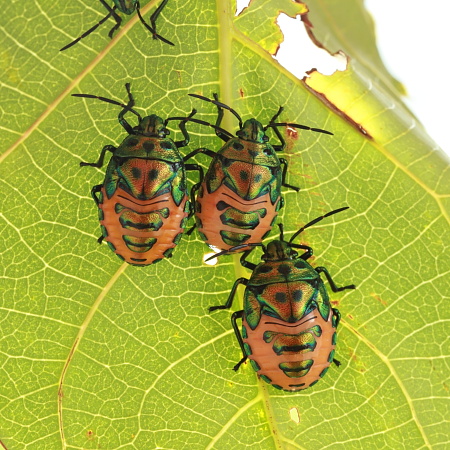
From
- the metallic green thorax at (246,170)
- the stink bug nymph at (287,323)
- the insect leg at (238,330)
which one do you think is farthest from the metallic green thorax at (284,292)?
the metallic green thorax at (246,170)

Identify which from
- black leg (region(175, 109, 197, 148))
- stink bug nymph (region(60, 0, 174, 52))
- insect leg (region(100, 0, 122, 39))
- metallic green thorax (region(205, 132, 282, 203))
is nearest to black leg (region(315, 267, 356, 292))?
metallic green thorax (region(205, 132, 282, 203))

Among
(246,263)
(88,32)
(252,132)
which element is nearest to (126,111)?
(88,32)

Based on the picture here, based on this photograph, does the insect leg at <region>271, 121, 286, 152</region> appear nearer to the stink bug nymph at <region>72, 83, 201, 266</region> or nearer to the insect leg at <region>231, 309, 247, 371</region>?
the stink bug nymph at <region>72, 83, 201, 266</region>

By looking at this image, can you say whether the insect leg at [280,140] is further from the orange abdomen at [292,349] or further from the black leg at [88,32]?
the black leg at [88,32]

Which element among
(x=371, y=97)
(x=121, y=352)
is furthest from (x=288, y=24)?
(x=121, y=352)

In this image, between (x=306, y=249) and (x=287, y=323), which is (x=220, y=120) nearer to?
(x=306, y=249)

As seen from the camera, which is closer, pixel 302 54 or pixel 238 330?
pixel 302 54
